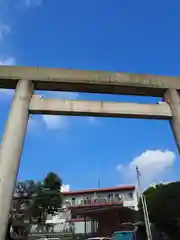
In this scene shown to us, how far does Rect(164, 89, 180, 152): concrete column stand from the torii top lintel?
15 cm

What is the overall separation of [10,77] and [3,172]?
240 cm

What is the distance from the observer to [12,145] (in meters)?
5.76

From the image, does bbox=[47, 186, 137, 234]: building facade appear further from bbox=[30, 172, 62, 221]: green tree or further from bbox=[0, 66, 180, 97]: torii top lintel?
bbox=[0, 66, 180, 97]: torii top lintel

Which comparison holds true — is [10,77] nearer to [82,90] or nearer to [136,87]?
[82,90]

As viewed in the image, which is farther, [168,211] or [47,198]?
[47,198]

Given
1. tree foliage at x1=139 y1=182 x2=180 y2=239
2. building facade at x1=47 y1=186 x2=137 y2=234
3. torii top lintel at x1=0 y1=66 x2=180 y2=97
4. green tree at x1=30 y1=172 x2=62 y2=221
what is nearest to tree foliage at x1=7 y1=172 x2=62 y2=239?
green tree at x1=30 y1=172 x2=62 y2=221

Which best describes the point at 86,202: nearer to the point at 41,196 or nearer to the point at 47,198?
the point at 47,198

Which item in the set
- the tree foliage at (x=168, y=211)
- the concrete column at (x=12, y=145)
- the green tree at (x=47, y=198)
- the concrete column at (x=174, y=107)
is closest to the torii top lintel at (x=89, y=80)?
the concrete column at (x=174, y=107)

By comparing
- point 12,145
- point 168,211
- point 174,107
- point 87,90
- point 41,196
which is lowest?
point 12,145

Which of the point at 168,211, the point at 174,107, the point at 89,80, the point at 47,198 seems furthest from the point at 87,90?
the point at 47,198

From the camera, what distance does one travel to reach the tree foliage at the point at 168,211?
70.1 ft

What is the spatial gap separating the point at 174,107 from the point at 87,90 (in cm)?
209

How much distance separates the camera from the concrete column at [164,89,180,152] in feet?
21.7

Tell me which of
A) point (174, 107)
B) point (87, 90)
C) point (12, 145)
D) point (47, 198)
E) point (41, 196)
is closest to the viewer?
point (12, 145)
